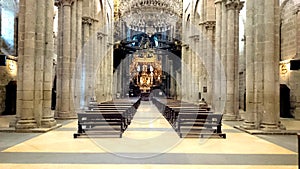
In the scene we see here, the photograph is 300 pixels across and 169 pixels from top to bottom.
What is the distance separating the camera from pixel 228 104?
645 inches

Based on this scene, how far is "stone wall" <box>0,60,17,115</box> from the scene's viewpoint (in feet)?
66.4

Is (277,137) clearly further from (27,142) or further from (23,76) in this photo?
(23,76)

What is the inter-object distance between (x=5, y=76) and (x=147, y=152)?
15872 mm

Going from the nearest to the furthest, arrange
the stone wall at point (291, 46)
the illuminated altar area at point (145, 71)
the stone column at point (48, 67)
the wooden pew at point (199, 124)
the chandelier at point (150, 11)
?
the wooden pew at point (199, 124) → the stone column at point (48, 67) → the stone wall at point (291, 46) → the chandelier at point (150, 11) → the illuminated altar area at point (145, 71)

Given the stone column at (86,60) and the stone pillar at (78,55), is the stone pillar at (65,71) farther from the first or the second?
the stone column at (86,60)

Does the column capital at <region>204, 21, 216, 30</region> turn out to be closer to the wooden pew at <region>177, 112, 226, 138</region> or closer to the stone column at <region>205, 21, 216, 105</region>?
the stone column at <region>205, 21, 216, 105</region>

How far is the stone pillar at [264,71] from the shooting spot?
469 inches

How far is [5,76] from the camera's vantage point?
2058 cm

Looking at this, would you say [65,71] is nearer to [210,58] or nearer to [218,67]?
[218,67]

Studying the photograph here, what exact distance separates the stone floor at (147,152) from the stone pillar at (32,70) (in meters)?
1.33

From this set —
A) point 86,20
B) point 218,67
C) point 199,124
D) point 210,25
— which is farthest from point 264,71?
point 86,20

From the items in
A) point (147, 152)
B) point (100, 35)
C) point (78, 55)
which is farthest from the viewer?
point (100, 35)

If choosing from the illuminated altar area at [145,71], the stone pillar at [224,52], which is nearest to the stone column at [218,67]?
the stone pillar at [224,52]

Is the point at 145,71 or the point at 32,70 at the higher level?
the point at 145,71
